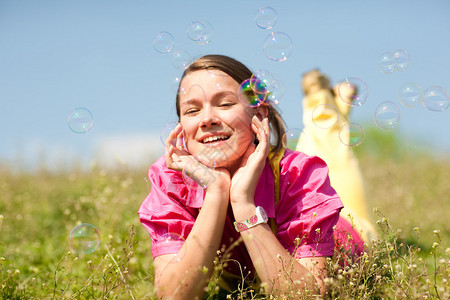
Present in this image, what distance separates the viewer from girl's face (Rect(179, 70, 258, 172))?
2.66 m

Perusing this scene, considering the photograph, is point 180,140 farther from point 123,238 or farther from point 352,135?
point 123,238

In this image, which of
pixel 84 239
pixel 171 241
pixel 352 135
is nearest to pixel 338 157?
pixel 352 135

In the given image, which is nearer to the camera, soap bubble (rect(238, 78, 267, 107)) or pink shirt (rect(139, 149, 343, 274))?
pink shirt (rect(139, 149, 343, 274))

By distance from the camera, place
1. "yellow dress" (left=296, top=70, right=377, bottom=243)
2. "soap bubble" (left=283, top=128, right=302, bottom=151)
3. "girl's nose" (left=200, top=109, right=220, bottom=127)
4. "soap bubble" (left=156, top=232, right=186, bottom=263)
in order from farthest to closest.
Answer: "yellow dress" (left=296, top=70, right=377, bottom=243), "soap bubble" (left=283, top=128, right=302, bottom=151), "girl's nose" (left=200, top=109, right=220, bottom=127), "soap bubble" (left=156, top=232, right=186, bottom=263)

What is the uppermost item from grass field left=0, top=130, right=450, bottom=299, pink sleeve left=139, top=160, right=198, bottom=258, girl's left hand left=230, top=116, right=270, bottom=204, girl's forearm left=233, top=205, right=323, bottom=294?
girl's left hand left=230, top=116, right=270, bottom=204

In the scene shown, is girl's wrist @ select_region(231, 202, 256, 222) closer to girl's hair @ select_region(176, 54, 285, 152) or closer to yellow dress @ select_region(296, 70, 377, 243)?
girl's hair @ select_region(176, 54, 285, 152)

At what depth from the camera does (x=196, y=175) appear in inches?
103

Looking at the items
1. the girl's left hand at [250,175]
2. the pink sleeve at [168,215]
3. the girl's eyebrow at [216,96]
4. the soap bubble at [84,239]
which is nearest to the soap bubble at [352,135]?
the girl's left hand at [250,175]

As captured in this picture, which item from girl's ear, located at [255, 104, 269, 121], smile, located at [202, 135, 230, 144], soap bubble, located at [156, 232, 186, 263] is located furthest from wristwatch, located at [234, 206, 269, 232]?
girl's ear, located at [255, 104, 269, 121]

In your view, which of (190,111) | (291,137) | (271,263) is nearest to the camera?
(271,263)

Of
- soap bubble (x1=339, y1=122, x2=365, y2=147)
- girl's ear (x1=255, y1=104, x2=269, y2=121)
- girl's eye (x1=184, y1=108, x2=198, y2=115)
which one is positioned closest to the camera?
girl's eye (x1=184, y1=108, x2=198, y2=115)

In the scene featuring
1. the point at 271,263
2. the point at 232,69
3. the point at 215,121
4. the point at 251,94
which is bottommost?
the point at 271,263

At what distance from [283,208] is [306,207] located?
199mm

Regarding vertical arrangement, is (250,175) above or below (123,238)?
above
